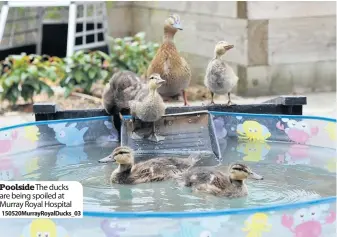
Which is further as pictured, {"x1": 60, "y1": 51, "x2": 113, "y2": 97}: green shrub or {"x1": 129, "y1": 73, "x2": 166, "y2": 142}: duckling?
{"x1": 60, "y1": 51, "x2": 113, "y2": 97}: green shrub

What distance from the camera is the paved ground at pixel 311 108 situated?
7.58 m

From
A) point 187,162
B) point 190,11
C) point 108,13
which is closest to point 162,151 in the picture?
point 187,162

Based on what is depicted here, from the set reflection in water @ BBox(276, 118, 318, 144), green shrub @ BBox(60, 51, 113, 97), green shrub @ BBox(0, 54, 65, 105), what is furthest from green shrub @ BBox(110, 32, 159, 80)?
reflection in water @ BBox(276, 118, 318, 144)

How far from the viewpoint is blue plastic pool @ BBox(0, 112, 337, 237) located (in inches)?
134

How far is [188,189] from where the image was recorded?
454 centimetres

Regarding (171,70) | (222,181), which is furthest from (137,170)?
(171,70)

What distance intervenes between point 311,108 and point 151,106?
9.57ft

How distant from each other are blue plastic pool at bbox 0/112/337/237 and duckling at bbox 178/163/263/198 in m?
0.10

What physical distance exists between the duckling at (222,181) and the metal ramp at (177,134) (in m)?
0.82

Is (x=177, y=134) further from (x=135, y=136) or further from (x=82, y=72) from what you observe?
(x=82, y=72)

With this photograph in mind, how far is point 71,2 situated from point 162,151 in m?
4.27

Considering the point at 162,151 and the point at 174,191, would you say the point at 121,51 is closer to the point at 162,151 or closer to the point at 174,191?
the point at 162,151

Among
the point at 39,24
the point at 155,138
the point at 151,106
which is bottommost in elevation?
the point at 155,138

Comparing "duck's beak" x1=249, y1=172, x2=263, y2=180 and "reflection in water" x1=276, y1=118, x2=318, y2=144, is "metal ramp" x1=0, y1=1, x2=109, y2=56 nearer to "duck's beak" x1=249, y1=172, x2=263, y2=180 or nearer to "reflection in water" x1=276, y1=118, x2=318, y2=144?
"reflection in water" x1=276, y1=118, x2=318, y2=144
